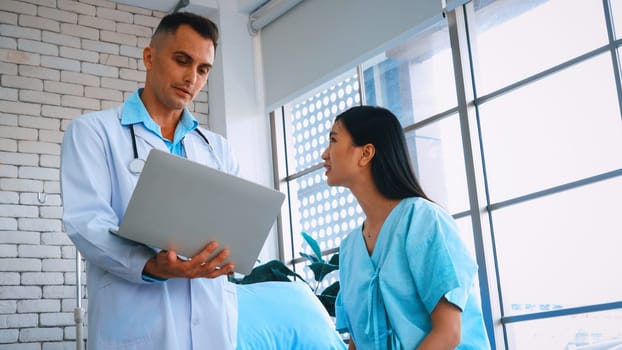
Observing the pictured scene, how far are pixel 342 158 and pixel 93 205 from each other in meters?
0.71

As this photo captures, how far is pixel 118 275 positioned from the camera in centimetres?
161

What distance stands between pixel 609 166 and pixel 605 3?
776mm

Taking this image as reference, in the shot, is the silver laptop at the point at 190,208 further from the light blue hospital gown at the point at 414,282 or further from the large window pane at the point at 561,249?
the large window pane at the point at 561,249

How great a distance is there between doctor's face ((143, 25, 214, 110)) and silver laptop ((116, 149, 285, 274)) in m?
0.36

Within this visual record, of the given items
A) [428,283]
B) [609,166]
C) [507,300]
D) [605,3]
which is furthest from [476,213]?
[428,283]

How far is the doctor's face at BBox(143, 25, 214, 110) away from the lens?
1842mm

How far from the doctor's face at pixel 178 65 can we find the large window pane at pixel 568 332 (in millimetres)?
2332

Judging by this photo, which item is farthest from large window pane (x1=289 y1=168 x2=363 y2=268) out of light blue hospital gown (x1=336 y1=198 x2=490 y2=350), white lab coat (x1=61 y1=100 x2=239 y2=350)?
white lab coat (x1=61 y1=100 x2=239 y2=350)

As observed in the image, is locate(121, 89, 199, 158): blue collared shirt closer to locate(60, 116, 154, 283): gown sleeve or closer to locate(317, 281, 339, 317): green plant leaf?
locate(60, 116, 154, 283): gown sleeve

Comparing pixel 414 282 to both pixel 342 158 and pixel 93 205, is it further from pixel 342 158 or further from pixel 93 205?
pixel 93 205

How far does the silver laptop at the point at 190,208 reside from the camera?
152 centimetres

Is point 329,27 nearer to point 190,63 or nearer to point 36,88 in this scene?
point 36,88

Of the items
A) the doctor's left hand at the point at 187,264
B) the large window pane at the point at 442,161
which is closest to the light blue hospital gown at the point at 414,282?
the doctor's left hand at the point at 187,264

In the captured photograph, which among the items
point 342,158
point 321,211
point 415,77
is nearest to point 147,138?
point 342,158
